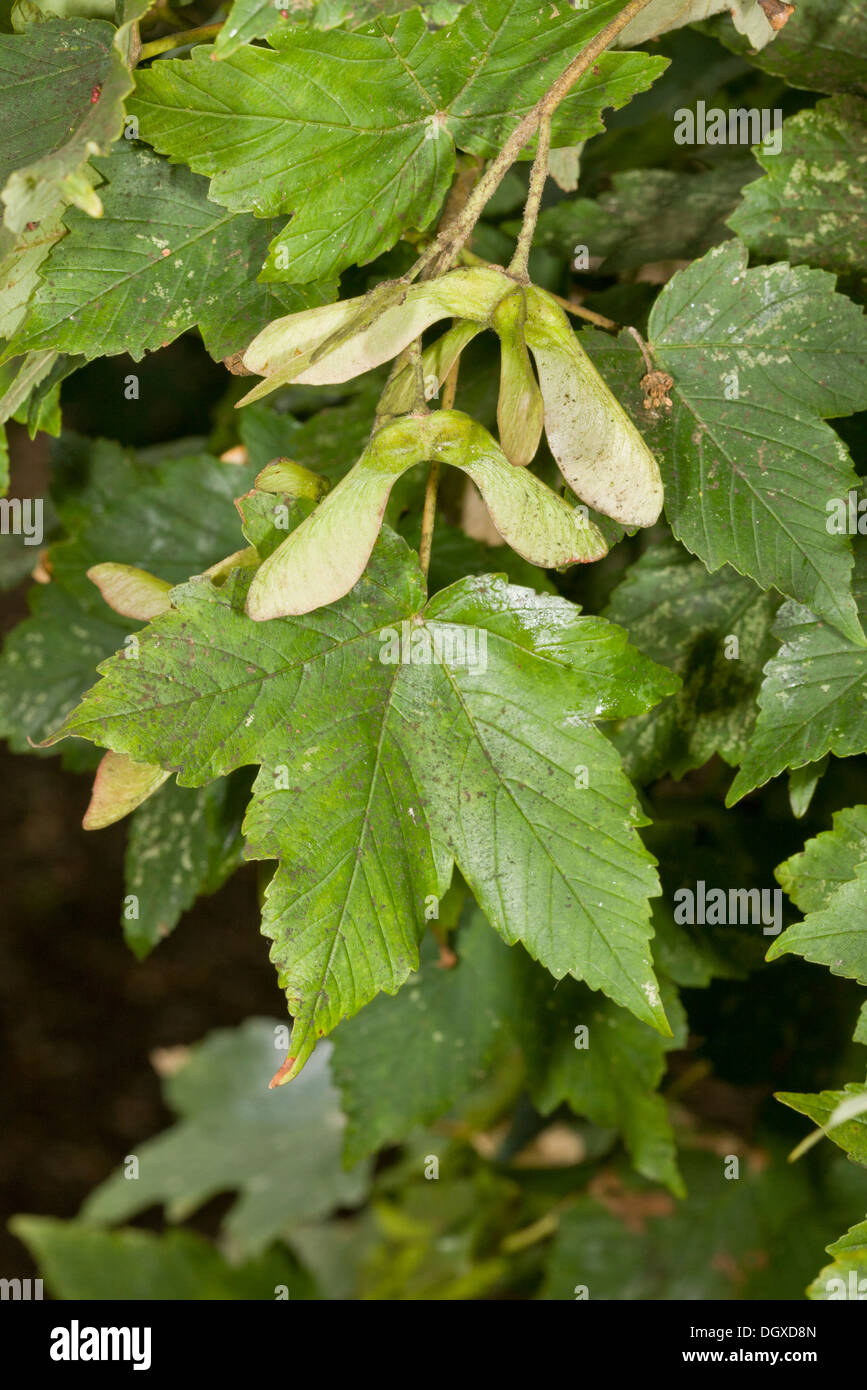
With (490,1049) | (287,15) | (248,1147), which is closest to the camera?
(287,15)

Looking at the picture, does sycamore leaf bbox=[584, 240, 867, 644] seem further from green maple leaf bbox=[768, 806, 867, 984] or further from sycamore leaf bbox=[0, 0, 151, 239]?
sycamore leaf bbox=[0, 0, 151, 239]

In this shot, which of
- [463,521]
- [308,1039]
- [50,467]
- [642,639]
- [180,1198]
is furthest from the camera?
[180,1198]

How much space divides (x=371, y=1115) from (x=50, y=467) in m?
0.48

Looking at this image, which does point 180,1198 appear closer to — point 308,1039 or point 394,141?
point 308,1039

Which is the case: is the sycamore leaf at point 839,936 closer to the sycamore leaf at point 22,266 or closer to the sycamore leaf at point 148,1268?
the sycamore leaf at point 22,266

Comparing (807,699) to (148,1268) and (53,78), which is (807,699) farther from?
(148,1268)

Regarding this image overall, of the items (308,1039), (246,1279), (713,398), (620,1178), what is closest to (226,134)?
(713,398)

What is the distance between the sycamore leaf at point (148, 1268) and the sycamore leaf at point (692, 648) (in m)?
0.78

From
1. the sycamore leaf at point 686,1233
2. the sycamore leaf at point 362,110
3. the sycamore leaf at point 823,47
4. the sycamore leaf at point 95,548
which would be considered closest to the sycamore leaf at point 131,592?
the sycamore leaf at point 362,110

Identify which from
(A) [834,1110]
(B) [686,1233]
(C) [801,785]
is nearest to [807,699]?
(C) [801,785]

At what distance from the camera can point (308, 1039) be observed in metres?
0.43

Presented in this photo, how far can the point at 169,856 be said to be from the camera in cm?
70

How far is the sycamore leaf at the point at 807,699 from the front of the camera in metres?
0.47

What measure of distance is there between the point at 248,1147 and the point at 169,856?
2.59ft
